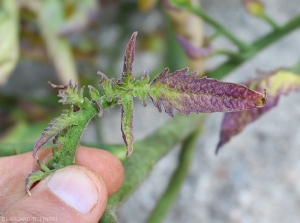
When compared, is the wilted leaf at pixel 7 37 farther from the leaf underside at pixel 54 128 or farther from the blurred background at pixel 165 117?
the leaf underside at pixel 54 128

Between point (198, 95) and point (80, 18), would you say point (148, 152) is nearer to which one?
point (198, 95)

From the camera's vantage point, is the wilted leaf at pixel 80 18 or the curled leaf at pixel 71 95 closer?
the curled leaf at pixel 71 95

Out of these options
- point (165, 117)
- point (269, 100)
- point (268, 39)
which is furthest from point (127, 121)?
point (165, 117)

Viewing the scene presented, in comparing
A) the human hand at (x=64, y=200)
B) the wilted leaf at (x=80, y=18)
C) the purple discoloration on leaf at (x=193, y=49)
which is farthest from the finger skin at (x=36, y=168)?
the wilted leaf at (x=80, y=18)

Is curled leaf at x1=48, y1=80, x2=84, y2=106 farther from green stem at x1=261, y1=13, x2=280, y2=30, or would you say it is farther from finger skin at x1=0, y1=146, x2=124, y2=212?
green stem at x1=261, y1=13, x2=280, y2=30

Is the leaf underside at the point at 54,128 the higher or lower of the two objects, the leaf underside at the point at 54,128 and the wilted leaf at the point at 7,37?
the higher

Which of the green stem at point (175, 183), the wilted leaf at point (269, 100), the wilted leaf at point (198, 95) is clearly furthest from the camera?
the green stem at point (175, 183)
